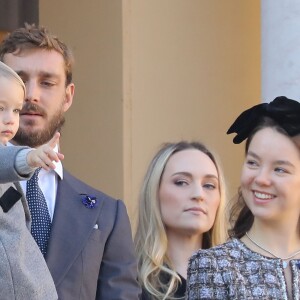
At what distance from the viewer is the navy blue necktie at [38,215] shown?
3.42 metres

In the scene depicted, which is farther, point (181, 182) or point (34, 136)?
point (181, 182)

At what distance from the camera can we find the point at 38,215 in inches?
136

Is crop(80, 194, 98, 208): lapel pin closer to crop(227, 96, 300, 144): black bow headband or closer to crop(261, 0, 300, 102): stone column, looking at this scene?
crop(227, 96, 300, 144): black bow headband

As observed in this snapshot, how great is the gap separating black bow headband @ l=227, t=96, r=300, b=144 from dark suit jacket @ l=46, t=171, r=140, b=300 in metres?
0.56

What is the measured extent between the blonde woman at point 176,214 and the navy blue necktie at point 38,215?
65cm

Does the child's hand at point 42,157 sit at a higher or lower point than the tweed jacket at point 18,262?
higher

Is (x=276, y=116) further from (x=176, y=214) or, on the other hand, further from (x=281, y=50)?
(x=281, y=50)

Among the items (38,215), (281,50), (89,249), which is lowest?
(89,249)

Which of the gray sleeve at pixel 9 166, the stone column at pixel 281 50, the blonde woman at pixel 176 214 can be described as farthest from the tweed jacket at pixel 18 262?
the stone column at pixel 281 50

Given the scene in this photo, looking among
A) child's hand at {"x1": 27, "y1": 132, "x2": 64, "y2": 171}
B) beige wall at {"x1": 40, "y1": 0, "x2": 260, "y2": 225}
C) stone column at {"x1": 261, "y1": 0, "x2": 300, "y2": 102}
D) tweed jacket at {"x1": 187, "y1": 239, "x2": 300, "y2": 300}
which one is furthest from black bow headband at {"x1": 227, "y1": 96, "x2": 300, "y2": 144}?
beige wall at {"x1": 40, "y1": 0, "x2": 260, "y2": 225}

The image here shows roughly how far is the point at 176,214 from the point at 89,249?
75 centimetres

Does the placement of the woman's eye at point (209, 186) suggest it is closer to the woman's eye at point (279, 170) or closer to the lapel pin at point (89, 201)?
the lapel pin at point (89, 201)

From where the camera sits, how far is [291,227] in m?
3.31

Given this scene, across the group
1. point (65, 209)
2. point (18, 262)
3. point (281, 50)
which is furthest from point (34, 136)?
point (281, 50)
